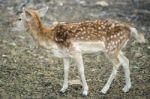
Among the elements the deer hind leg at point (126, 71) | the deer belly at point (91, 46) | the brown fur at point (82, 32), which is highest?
the brown fur at point (82, 32)

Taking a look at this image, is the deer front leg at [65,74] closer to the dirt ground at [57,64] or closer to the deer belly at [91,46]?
the dirt ground at [57,64]

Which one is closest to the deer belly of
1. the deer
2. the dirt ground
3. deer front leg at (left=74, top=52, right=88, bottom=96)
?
the deer

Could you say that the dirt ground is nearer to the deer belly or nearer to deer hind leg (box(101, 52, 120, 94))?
deer hind leg (box(101, 52, 120, 94))

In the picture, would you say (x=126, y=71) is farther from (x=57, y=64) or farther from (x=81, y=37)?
(x=57, y=64)

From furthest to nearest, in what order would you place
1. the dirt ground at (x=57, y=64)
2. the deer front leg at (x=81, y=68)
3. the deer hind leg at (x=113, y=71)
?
the dirt ground at (x=57, y=64)
the deer hind leg at (x=113, y=71)
the deer front leg at (x=81, y=68)

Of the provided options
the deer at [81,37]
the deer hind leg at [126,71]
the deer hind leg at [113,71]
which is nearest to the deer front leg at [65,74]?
the deer at [81,37]

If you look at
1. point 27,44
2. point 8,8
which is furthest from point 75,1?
point 27,44

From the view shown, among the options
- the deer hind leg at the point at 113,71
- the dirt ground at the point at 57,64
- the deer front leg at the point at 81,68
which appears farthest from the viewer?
the dirt ground at the point at 57,64
